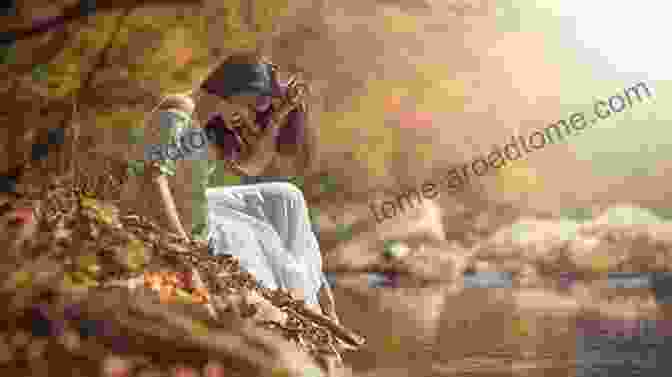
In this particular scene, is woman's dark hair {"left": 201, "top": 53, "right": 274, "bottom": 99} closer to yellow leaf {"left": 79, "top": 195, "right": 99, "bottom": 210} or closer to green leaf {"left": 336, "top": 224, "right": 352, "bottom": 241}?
yellow leaf {"left": 79, "top": 195, "right": 99, "bottom": 210}

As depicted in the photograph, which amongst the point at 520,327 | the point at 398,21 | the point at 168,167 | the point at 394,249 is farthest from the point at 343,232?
the point at 168,167

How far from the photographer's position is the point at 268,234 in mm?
3221

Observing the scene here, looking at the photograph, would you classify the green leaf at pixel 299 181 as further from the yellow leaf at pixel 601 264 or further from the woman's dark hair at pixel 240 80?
the woman's dark hair at pixel 240 80

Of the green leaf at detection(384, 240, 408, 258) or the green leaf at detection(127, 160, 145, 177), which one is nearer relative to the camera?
the green leaf at detection(127, 160, 145, 177)

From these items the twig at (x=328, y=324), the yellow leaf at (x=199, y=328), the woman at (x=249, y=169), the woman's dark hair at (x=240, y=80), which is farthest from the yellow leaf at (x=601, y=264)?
the yellow leaf at (x=199, y=328)

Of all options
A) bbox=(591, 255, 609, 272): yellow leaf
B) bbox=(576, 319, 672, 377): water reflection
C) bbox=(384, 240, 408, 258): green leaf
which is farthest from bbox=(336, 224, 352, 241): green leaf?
bbox=(576, 319, 672, 377): water reflection

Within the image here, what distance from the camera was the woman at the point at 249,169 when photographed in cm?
295

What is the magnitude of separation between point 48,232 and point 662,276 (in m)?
8.00

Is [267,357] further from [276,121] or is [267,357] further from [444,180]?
[444,180]

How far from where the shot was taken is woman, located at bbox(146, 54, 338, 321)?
2.95 metres

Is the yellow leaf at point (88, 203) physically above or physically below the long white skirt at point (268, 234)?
above

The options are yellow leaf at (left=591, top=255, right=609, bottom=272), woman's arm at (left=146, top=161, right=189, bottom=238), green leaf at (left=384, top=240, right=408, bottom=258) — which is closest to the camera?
woman's arm at (left=146, top=161, right=189, bottom=238)

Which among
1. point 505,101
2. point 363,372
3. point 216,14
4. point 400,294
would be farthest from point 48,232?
point 505,101

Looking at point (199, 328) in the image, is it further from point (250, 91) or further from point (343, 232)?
point (343, 232)
